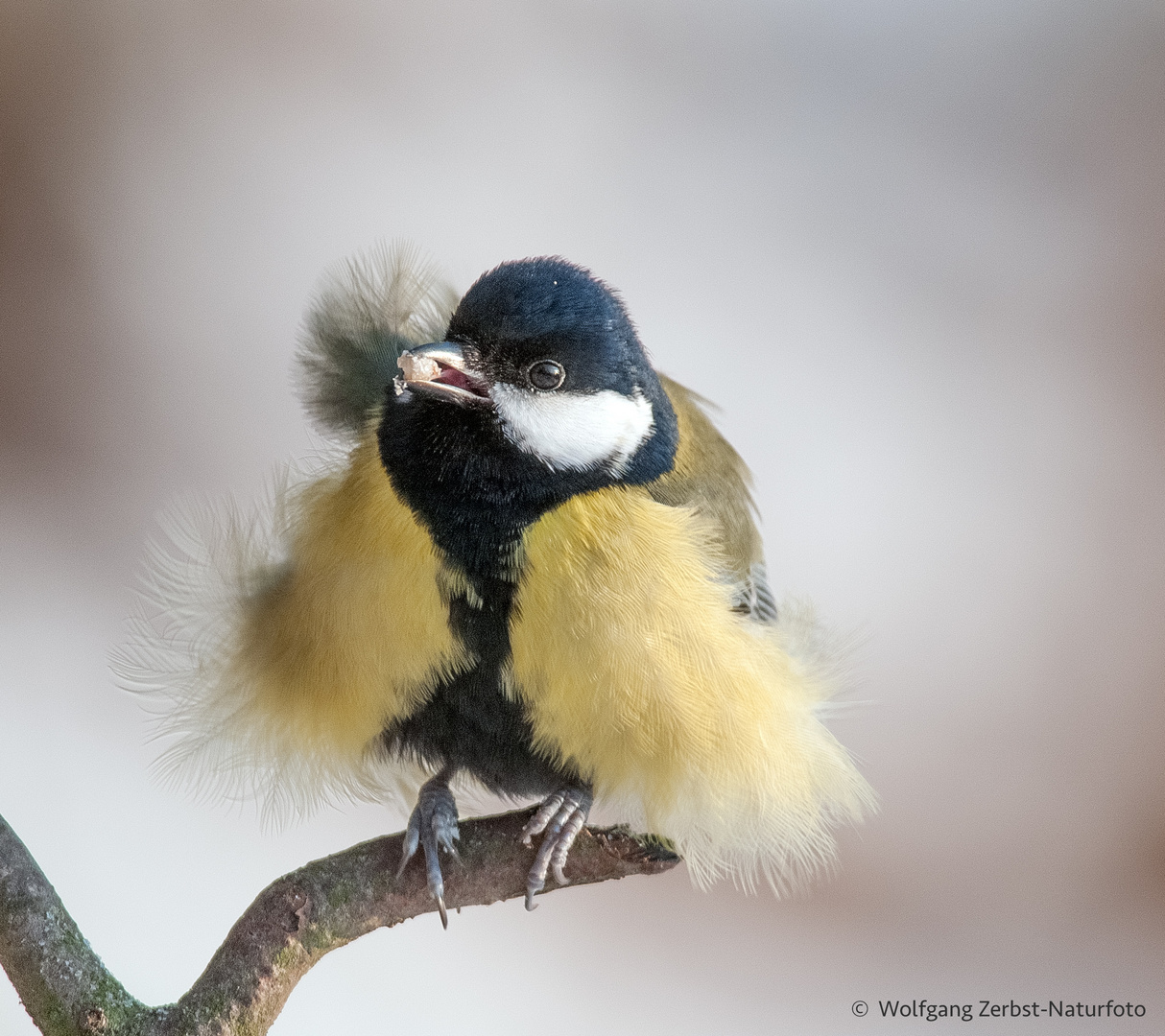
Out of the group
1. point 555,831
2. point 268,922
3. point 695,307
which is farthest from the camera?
point 695,307

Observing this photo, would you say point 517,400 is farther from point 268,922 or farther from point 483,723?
point 268,922

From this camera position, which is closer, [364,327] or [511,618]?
[511,618]

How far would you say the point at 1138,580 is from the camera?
1.97 meters

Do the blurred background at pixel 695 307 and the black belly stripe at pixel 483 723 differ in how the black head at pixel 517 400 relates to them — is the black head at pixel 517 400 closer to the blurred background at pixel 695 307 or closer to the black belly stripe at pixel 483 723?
→ the black belly stripe at pixel 483 723

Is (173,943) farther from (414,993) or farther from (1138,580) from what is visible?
(1138,580)

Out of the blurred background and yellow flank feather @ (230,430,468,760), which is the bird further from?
the blurred background

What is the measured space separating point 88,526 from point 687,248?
42.3 inches

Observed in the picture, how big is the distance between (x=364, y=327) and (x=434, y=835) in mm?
438

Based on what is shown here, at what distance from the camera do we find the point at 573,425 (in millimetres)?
825

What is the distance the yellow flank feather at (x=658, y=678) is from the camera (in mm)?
831

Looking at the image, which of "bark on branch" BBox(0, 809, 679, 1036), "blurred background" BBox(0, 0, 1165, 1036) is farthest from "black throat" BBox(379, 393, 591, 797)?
"blurred background" BBox(0, 0, 1165, 1036)

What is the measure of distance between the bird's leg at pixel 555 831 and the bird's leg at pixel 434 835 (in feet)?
0.19

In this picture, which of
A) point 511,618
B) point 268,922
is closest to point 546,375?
point 511,618

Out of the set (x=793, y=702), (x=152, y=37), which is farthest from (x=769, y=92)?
(x=793, y=702)
